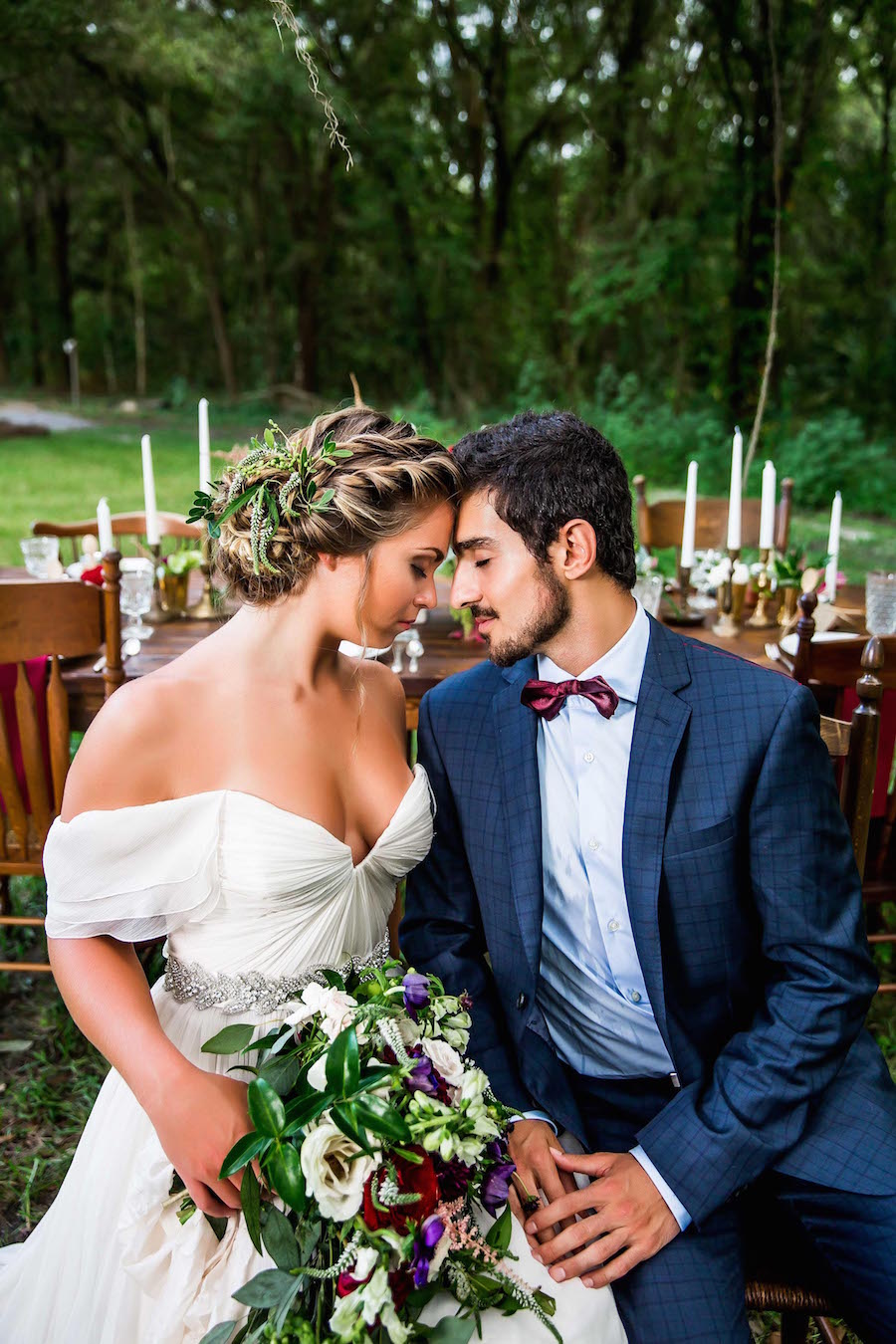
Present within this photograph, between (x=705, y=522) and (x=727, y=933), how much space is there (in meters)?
3.66

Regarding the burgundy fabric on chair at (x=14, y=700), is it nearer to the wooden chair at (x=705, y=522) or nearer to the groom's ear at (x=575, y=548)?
the groom's ear at (x=575, y=548)

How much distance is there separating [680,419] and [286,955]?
1102cm

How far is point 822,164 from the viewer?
12234 mm

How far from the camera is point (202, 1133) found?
158 centimetres

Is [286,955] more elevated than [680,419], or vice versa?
[680,419]

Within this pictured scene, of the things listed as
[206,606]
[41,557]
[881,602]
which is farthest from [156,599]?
[881,602]

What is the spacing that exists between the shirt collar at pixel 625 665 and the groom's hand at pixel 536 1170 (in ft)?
2.58

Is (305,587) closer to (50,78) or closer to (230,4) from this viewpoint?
(230,4)

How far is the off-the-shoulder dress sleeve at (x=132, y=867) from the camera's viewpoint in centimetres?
173

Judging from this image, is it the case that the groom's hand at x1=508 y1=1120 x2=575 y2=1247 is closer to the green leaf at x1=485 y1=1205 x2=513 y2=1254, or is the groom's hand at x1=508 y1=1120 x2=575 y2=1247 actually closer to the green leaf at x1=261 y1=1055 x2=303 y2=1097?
the green leaf at x1=485 y1=1205 x2=513 y2=1254

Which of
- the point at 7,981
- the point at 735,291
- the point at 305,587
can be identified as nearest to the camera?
the point at 305,587

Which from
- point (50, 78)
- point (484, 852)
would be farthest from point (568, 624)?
point (50, 78)

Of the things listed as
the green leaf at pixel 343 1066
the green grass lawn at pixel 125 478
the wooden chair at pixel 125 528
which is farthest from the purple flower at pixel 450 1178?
the green grass lawn at pixel 125 478

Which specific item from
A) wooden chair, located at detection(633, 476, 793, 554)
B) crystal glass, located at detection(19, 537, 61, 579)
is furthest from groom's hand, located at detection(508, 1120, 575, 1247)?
wooden chair, located at detection(633, 476, 793, 554)
